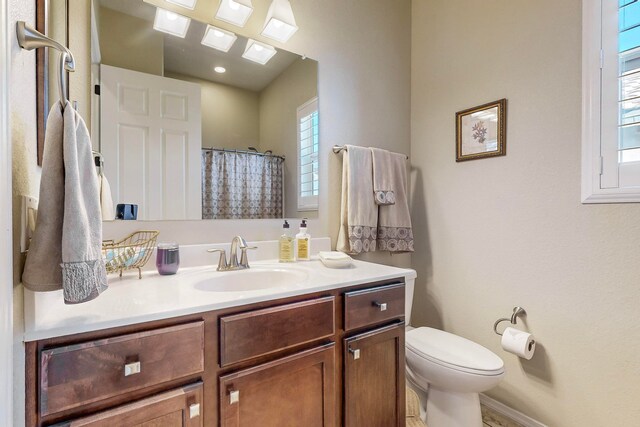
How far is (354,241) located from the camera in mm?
1619

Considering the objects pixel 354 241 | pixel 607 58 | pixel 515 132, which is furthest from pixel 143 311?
pixel 607 58

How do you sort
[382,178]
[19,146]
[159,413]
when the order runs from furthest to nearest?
1. [382,178]
2. [159,413]
3. [19,146]

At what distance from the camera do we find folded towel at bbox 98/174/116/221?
109cm

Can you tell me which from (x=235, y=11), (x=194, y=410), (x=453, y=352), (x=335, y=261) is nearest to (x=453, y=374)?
(x=453, y=352)

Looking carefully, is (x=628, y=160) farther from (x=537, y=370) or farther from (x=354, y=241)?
(x=354, y=241)

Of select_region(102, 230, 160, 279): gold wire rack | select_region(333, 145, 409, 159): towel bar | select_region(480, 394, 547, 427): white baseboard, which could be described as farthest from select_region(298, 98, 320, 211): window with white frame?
select_region(480, 394, 547, 427): white baseboard

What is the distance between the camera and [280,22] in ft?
4.87

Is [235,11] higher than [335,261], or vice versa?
[235,11]

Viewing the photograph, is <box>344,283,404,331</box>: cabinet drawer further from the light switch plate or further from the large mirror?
the light switch plate

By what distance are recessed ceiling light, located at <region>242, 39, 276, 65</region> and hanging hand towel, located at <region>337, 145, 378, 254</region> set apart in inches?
25.0

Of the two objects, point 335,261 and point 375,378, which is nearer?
point 375,378

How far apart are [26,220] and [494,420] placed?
2118 mm

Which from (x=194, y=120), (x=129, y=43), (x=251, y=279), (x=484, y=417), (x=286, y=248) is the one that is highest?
(x=129, y=43)

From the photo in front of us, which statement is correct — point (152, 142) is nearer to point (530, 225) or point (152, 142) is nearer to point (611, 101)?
point (530, 225)
